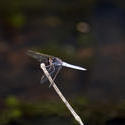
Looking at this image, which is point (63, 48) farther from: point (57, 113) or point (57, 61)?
point (57, 61)

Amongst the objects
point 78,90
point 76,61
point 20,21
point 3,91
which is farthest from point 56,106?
point 20,21

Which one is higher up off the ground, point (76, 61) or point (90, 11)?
point (90, 11)

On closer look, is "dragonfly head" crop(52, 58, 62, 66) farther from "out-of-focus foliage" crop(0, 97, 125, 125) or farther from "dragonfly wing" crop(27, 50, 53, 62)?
"out-of-focus foliage" crop(0, 97, 125, 125)

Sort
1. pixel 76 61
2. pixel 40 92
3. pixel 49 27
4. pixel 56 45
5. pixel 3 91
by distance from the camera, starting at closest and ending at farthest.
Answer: pixel 3 91
pixel 40 92
pixel 76 61
pixel 56 45
pixel 49 27

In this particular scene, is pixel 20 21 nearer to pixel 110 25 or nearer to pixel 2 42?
pixel 2 42

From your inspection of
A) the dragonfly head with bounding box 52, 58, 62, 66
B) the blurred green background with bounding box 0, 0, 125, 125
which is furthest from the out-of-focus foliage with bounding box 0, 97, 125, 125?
the dragonfly head with bounding box 52, 58, 62, 66

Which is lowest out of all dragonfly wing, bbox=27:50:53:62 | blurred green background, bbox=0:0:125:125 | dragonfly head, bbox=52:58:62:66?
blurred green background, bbox=0:0:125:125

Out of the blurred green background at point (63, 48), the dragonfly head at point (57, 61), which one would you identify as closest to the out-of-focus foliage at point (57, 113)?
the blurred green background at point (63, 48)

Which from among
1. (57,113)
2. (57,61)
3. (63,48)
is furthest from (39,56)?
(63,48)

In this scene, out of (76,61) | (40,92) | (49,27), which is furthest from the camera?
(49,27)
